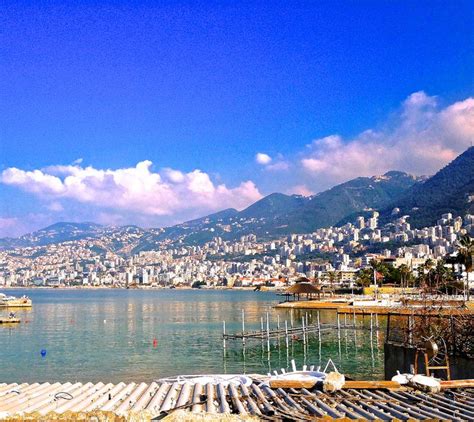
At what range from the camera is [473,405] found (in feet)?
28.0

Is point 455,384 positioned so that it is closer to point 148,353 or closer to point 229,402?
point 229,402

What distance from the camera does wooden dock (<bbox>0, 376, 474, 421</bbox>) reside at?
7.56 m

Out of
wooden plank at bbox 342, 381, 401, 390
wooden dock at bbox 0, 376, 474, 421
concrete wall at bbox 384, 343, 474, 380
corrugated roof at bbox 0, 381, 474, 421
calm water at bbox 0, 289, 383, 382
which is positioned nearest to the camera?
wooden dock at bbox 0, 376, 474, 421

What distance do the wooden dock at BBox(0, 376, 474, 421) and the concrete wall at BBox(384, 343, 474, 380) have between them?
5.89 metres

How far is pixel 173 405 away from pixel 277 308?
76.8 metres

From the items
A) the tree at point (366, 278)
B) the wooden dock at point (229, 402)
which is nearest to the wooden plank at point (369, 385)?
the wooden dock at point (229, 402)

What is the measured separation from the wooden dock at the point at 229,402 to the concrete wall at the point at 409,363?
19.3 feet

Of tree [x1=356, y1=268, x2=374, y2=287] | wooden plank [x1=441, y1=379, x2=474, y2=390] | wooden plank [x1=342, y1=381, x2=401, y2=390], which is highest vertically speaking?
tree [x1=356, y1=268, x2=374, y2=287]

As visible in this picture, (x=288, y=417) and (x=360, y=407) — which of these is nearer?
(x=288, y=417)

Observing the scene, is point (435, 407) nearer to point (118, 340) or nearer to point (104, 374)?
point (104, 374)

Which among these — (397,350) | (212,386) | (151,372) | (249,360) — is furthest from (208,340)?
(212,386)

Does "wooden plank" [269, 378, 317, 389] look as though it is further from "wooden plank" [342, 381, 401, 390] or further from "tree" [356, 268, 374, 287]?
"tree" [356, 268, 374, 287]

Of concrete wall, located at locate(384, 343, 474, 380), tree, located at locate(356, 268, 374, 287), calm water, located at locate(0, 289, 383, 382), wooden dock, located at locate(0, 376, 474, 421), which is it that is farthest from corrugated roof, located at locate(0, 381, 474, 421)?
tree, located at locate(356, 268, 374, 287)

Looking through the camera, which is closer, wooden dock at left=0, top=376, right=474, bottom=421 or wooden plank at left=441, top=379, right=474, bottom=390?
wooden dock at left=0, top=376, right=474, bottom=421
